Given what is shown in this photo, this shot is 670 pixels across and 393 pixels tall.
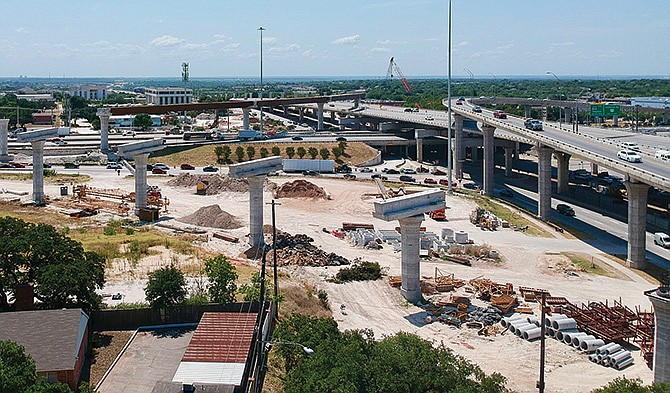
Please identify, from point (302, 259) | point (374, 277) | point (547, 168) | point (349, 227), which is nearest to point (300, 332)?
point (374, 277)

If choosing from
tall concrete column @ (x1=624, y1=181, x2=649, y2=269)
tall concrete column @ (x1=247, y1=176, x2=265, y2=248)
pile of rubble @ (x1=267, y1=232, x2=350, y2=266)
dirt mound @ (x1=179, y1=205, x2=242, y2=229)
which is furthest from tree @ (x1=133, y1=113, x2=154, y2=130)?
tall concrete column @ (x1=624, y1=181, x2=649, y2=269)

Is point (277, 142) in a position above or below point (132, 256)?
above

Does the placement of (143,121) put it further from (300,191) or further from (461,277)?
(461,277)

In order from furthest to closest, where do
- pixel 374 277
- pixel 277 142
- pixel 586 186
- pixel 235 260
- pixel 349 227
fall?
pixel 277 142, pixel 586 186, pixel 349 227, pixel 235 260, pixel 374 277

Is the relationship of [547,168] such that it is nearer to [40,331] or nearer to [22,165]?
[40,331]

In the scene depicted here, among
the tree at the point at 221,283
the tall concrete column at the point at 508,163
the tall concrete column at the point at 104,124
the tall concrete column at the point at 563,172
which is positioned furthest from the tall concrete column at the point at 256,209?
the tall concrete column at the point at 104,124
